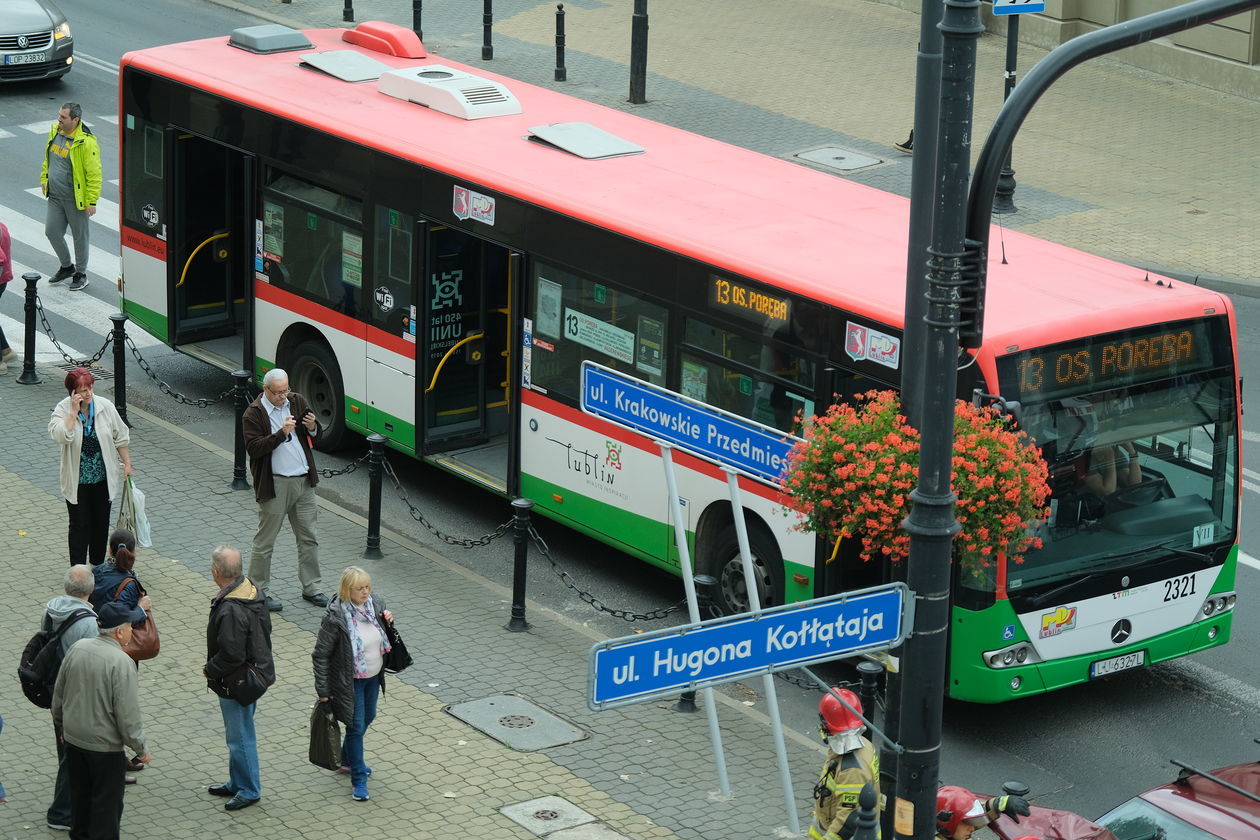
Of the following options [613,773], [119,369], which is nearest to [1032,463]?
[613,773]

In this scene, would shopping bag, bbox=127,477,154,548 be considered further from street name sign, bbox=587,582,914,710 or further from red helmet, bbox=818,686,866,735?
street name sign, bbox=587,582,914,710

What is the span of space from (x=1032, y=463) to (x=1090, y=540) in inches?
56.1

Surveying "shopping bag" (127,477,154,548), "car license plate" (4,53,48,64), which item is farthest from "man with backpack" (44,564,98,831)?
"car license plate" (4,53,48,64)

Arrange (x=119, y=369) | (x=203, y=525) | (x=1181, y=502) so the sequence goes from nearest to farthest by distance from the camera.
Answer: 1. (x=1181, y=502)
2. (x=203, y=525)
3. (x=119, y=369)

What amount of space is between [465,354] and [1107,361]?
17.8ft

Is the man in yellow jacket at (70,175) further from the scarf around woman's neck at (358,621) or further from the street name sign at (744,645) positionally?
the street name sign at (744,645)

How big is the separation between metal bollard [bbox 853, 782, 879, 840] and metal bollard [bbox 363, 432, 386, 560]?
6.12m

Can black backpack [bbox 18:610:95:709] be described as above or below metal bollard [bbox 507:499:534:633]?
above

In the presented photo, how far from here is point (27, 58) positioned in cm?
2606

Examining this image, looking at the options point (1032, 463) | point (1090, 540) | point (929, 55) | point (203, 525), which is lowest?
point (203, 525)

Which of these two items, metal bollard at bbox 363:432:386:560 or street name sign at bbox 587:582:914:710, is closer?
street name sign at bbox 587:582:914:710

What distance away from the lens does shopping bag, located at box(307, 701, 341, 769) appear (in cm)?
1038

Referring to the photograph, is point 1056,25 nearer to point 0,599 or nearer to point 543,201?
point 543,201

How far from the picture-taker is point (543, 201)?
530 inches
